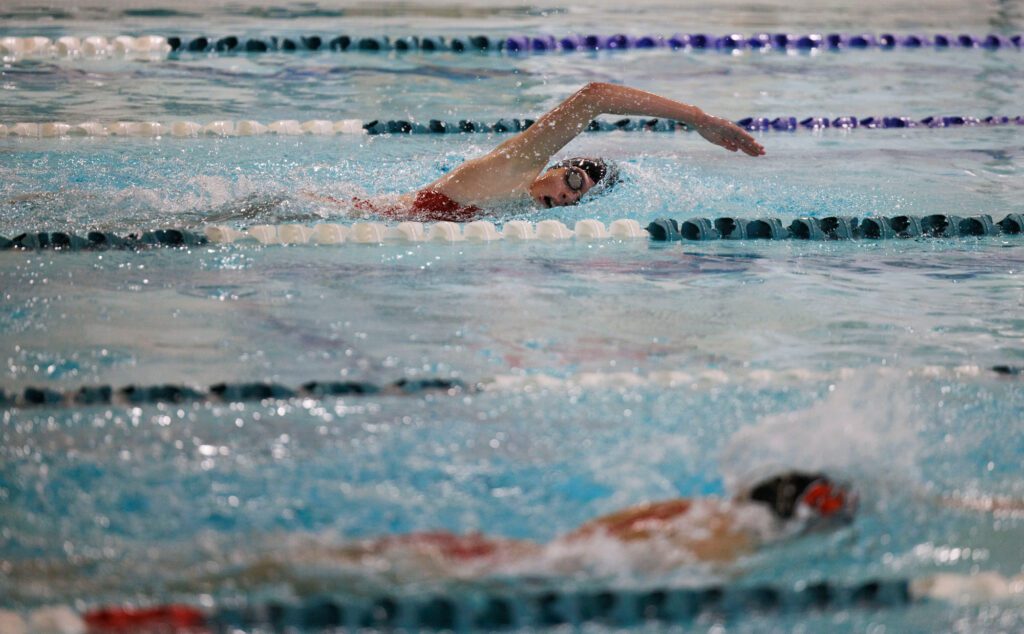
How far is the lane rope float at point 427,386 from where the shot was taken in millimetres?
2787

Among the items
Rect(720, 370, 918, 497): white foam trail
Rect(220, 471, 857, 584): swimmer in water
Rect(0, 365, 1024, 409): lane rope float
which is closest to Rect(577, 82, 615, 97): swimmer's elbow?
Rect(0, 365, 1024, 409): lane rope float

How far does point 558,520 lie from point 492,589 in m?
0.30

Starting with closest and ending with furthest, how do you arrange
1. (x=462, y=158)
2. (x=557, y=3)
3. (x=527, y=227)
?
(x=527, y=227), (x=462, y=158), (x=557, y=3)

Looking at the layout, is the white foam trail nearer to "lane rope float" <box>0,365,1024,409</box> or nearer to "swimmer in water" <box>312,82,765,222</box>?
"lane rope float" <box>0,365,1024,409</box>

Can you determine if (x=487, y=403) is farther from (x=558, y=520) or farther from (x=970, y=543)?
(x=970, y=543)

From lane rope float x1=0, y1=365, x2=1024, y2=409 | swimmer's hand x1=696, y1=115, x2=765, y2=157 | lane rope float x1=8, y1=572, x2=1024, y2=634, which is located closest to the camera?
lane rope float x1=8, y1=572, x2=1024, y2=634

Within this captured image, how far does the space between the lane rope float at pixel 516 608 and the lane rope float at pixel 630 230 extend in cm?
218

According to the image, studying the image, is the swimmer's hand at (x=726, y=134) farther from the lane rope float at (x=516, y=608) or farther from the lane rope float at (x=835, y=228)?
the lane rope float at (x=516, y=608)

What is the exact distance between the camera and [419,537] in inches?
86.5

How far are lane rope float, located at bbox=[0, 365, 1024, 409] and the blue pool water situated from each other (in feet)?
0.04

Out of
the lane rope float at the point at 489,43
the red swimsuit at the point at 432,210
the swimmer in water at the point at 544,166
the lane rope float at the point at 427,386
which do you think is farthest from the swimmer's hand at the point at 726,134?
the lane rope float at the point at 489,43

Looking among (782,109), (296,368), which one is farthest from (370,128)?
(296,368)

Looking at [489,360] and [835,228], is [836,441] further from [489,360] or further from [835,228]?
[835,228]

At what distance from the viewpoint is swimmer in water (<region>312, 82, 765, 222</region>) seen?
396 centimetres
